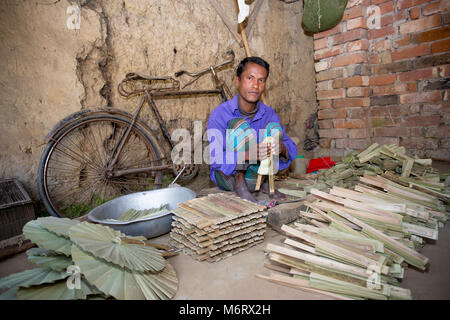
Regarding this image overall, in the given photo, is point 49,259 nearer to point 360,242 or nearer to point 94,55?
point 360,242

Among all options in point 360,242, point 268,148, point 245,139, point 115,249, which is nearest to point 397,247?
point 360,242

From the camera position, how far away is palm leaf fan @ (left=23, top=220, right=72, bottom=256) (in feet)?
5.06

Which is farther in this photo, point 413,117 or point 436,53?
point 413,117

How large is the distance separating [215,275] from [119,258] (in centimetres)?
57

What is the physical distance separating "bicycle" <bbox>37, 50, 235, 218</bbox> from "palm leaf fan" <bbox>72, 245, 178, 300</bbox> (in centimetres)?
124

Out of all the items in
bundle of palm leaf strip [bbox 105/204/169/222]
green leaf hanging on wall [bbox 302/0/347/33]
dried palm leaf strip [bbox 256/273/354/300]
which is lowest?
dried palm leaf strip [bbox 256/273/354/300]

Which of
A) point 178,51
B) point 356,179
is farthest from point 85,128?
point 356,179

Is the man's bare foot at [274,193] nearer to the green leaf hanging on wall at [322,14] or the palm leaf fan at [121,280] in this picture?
the palm leaf fan at [121,280]

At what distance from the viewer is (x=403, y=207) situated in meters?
1.88

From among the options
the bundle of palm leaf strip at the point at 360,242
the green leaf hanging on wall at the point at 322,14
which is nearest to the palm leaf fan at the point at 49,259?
the bundle of palm leaf strip at the point at 360,242

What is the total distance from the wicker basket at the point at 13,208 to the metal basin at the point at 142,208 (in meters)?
0.56

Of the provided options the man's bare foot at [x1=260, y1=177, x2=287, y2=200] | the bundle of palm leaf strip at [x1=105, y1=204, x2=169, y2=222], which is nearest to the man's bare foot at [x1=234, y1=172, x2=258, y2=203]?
the man's bare foot at [x1=260, y1=177, x2=287, y2=200]

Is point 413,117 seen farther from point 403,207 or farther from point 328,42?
point 403,207

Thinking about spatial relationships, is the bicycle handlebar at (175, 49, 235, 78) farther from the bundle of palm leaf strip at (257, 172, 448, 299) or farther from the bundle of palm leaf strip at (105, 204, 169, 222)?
the bundle of palm leaf strip at (257, 172, 448, 299)
